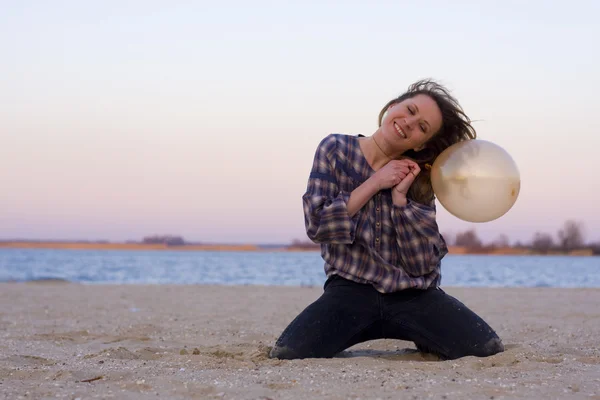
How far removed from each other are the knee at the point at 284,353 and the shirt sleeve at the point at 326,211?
2.29 feet

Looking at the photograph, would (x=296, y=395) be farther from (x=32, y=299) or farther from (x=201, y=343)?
(x=32, y=299)

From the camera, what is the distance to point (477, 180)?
3.95m

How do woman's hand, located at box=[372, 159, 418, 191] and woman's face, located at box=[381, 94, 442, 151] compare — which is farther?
woman's face, located at box=[381, 94, 442, 151]

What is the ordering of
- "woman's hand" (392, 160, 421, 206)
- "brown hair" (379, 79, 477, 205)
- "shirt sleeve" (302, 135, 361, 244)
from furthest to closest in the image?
"brown hair" (379, 79, 477, 205) → "woman's hand" (392, 160, 421, 206) → "shirt sleeve" (302, 135, 361, 244)

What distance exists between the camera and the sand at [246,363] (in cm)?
296

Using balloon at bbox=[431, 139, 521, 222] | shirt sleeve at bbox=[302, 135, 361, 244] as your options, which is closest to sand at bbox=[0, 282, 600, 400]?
shirt sleeve at bbox=[302, 135, 361, 244]

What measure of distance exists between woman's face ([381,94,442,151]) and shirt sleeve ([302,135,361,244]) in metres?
0.48

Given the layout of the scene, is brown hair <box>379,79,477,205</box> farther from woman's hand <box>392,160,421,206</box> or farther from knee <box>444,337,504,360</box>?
knee <box>444,337,504,360</box>

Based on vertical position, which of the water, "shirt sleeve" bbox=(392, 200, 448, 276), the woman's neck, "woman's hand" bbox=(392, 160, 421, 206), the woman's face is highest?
the woman's face

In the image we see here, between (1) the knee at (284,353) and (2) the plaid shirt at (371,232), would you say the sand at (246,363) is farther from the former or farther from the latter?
(2) the plaid shirt at (371,232)

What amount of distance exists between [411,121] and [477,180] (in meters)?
0.55

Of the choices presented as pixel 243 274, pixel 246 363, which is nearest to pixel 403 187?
pixel 246 363

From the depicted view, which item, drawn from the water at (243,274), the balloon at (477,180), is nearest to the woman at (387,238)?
the balloon at (477,180)

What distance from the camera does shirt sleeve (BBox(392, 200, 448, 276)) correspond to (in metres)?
4.10
